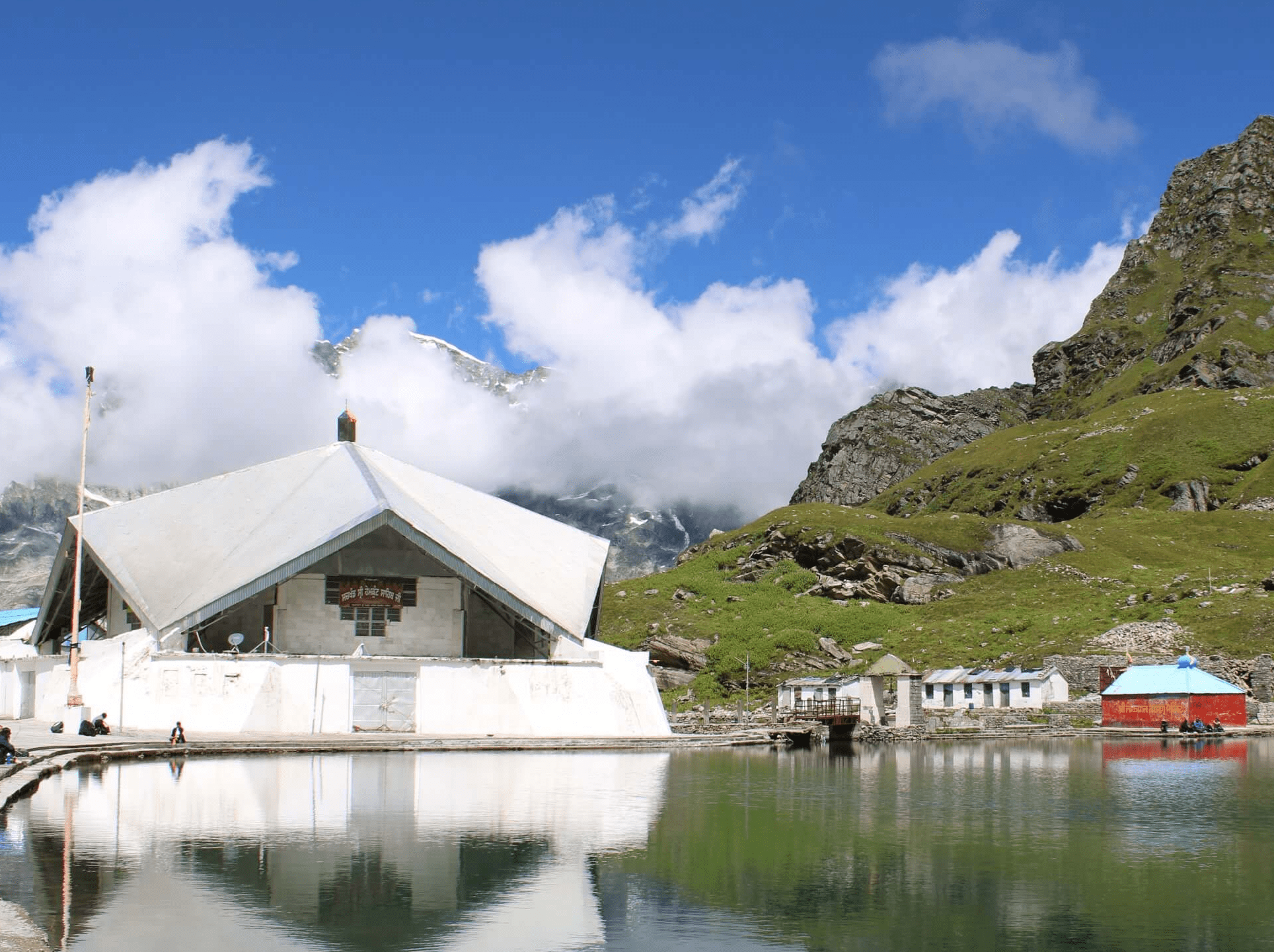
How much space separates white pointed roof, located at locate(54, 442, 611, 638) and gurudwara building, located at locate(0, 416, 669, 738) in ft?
0.31

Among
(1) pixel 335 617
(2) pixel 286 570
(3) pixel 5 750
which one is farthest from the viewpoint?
(1) pixel 335 617

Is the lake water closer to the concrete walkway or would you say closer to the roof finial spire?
the concrete walkway

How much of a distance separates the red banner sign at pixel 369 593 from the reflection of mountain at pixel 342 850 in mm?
15382

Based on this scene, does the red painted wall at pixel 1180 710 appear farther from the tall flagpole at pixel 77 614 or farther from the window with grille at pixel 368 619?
the tall flagpole at pixel 77 614

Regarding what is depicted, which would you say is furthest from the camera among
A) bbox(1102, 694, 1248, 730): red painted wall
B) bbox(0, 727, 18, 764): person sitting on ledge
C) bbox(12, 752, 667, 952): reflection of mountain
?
bbox(1102, 694, 1248, 730): red painted wall

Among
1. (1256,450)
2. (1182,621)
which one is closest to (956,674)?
(1182,621)

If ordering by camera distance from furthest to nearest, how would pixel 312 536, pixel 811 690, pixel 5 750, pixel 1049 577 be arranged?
pixel 1049 577, pixel 811 690, pixel 312 536, pixel 5 750

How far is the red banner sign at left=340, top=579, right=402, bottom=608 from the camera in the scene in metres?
45.6

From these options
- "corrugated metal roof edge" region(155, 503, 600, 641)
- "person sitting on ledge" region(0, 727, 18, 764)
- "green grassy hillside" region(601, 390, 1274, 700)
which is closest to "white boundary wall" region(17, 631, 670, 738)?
"corrugated metal roof edge" region(155, 503, 600, 641)

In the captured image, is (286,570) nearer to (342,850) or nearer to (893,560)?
(342,850)

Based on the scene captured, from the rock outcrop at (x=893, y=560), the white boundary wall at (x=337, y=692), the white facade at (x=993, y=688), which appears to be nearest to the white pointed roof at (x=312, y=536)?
the white boundary wall at (x=337, y=692)

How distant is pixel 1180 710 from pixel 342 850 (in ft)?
187

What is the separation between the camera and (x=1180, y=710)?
6531 cm

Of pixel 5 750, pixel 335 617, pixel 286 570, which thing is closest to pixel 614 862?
pixel 5 750
